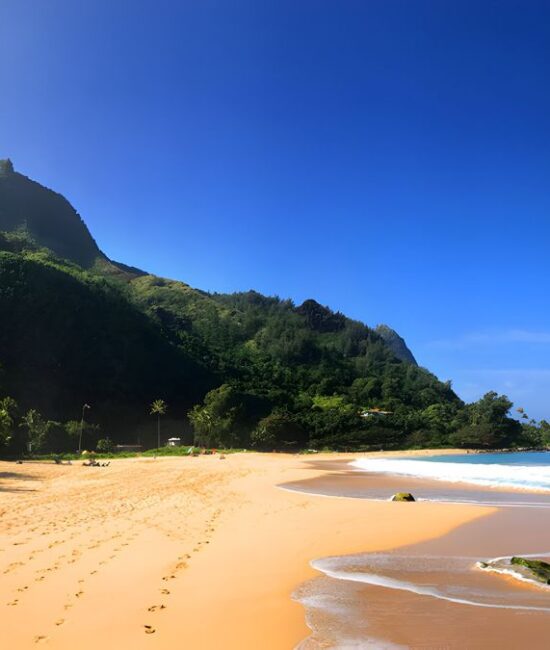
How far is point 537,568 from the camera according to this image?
803 centimetres

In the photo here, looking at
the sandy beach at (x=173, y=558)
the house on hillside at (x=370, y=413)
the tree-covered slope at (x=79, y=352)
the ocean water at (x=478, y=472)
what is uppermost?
the tree-covered slope at (x=79, y=352)

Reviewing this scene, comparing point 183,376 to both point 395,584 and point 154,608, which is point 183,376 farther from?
point 154,608

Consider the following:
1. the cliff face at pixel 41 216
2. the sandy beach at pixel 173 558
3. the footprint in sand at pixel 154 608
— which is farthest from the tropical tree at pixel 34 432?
the cliff face at pixel 41 216

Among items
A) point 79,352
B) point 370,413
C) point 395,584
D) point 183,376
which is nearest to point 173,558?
point 395,584

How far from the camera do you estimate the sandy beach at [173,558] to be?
5758 mm

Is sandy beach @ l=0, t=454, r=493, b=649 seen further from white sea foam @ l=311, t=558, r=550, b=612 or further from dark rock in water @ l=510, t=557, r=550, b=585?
dark rock in water @ l=510, t=557, r=550, b=585

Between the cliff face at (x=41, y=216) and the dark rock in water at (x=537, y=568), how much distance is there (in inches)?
6986

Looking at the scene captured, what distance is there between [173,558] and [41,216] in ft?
634

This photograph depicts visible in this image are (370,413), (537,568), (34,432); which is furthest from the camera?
(370,413)

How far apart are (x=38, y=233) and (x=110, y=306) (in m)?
84.3

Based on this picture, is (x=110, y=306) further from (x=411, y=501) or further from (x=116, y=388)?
(x=411, y=501)

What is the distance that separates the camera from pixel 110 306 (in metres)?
110

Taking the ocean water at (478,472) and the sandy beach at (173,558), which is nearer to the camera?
the sandy beach at (173,558)

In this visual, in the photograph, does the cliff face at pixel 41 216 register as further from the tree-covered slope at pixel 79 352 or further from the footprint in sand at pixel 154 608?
the footprint in sand at pixel 154 608
